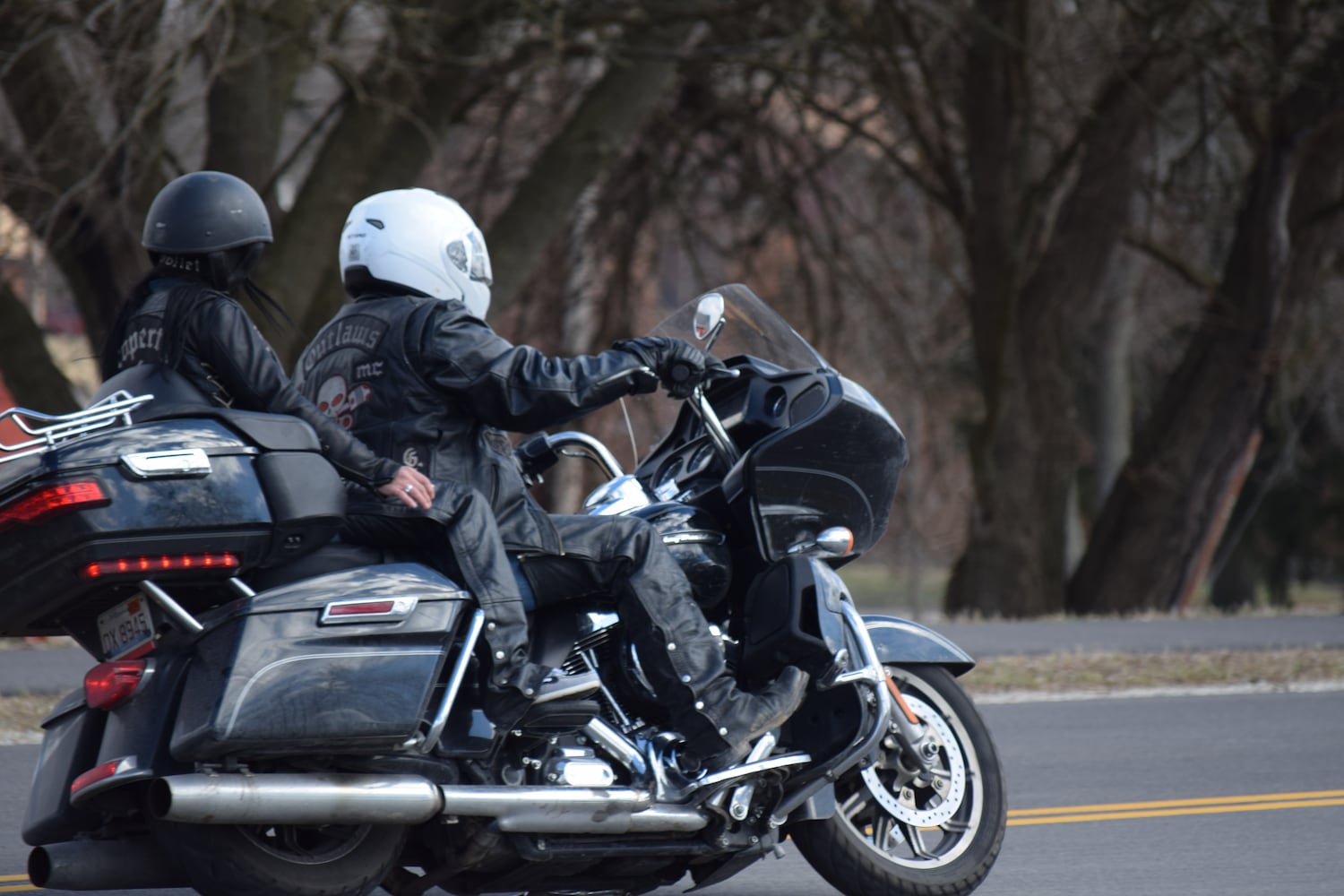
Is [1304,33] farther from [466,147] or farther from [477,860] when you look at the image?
[477,860]

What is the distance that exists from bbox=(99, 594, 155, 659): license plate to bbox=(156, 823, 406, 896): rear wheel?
41 centimetres

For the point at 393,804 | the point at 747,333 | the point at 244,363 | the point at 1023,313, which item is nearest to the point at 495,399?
the point at 244,363

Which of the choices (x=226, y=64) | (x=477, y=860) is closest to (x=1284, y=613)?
(x=226, y=64)

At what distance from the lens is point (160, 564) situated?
12.2 ft

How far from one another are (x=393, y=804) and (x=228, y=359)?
3.58ft

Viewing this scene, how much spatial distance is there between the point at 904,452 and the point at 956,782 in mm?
949

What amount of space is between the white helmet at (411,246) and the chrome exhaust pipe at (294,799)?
1219mm

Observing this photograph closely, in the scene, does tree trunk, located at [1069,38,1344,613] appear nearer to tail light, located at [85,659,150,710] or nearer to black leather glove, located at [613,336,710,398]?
black leather glove, located at [613,336,710,398]

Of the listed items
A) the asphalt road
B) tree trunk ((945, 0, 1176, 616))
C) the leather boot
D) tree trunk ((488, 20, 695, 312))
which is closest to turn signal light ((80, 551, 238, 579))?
the leather boot

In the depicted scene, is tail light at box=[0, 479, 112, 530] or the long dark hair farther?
the long dark hair

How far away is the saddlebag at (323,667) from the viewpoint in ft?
12.3

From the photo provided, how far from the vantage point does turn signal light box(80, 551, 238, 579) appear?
3650mm

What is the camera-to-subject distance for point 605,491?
4930 millimetres

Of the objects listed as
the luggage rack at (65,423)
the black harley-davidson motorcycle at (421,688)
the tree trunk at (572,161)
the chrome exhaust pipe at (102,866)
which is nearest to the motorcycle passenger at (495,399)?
the black harley-davidson motorcycle at (421,688)
